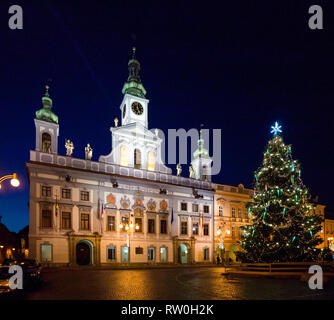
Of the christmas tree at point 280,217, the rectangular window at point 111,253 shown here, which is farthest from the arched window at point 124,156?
the christmas tree at point 280,217

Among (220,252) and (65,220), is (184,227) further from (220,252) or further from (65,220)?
(65,220)

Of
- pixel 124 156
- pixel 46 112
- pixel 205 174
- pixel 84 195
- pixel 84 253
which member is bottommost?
pixel 84 253

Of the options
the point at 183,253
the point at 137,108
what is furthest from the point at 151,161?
the point at 183,253

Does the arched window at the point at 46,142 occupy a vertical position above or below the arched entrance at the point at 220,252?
above

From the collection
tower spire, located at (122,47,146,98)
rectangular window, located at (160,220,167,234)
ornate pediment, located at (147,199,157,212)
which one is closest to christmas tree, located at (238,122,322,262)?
ornate pediment, located at (147,199,157,212)

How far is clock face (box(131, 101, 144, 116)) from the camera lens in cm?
4306

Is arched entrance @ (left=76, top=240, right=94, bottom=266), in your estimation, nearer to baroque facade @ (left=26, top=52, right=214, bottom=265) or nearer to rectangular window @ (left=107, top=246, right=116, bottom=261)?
baroque facade @ (left=26, top=52, right=214, bottom=265)

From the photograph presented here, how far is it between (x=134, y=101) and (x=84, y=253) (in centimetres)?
2219

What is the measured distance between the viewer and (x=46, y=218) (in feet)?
107

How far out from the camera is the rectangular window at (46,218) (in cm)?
3234

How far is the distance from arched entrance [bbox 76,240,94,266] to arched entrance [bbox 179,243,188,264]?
13.3 meters

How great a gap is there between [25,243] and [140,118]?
198 ft

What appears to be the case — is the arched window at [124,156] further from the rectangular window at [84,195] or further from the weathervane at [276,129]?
the weathervane at [276,129]

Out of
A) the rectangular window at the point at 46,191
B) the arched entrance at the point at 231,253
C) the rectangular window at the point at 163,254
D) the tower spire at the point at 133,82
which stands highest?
the tower spire at the point at 133,82
